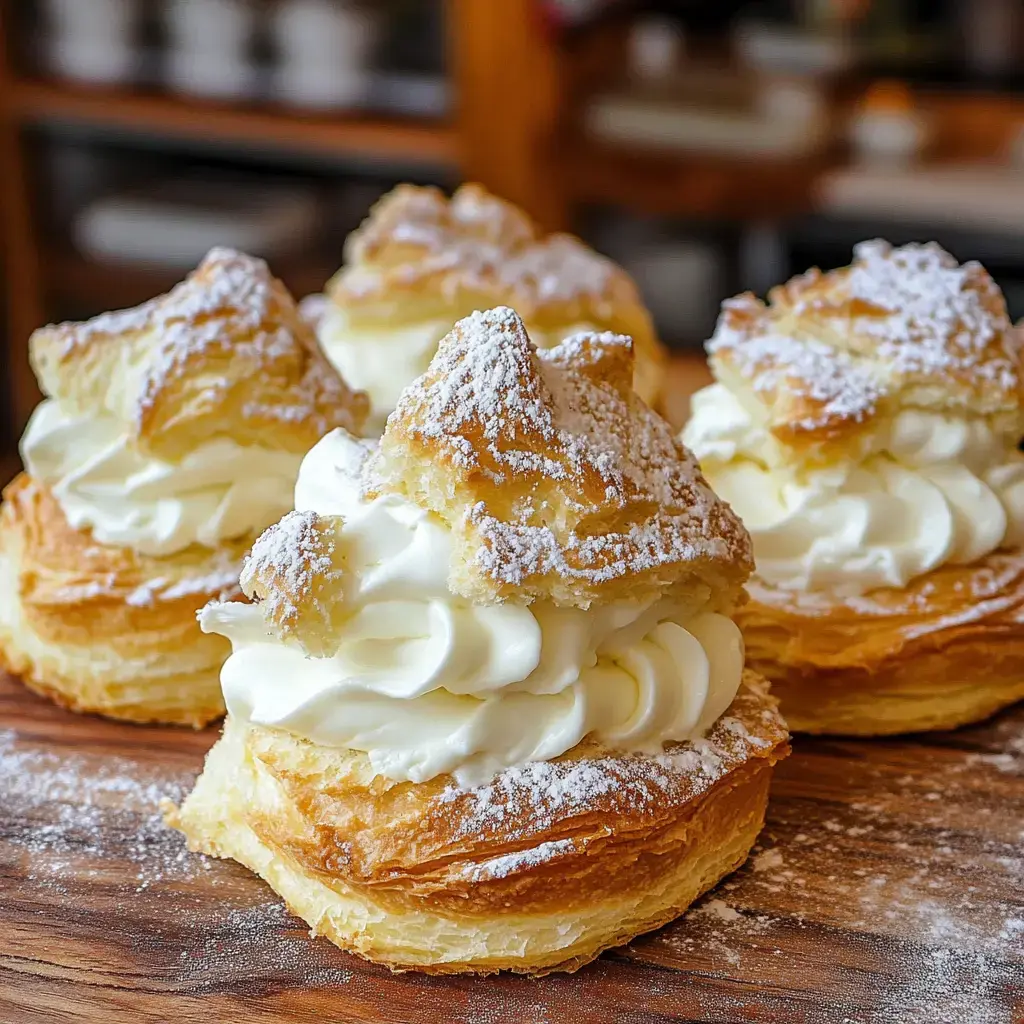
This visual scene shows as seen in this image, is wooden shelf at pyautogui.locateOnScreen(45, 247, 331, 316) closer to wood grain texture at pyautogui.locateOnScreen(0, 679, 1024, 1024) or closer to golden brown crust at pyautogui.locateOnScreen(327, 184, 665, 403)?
golden brown crust at pyautogui.locateOnScreen(327, 184, 665, 403)

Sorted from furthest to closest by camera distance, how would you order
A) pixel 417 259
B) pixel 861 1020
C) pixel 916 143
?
pixel 916 143
pixel 417 259
pixel 861 1020

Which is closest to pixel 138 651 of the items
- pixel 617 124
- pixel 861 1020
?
pixel 861 1020

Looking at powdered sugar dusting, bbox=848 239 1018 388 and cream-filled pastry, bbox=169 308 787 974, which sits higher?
powdered sugar dusting, bbox=848 239 1018 388

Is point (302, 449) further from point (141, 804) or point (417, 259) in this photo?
point (417, 259)

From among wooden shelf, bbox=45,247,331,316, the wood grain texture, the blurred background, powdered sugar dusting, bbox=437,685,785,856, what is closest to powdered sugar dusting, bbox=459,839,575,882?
powdered sugar dusting, bbox=437,685,785,856

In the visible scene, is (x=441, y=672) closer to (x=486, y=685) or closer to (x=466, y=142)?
(x=486, y=685)

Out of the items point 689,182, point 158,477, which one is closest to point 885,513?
point 158,477

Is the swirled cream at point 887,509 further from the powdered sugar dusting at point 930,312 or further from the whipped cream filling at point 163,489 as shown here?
the whipped cream filling at point 163,489
